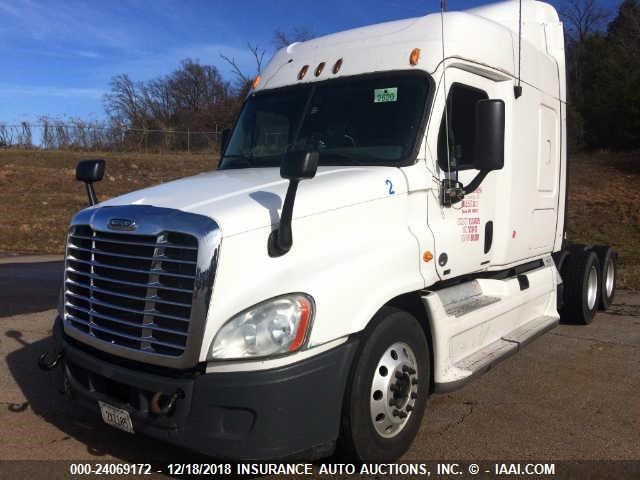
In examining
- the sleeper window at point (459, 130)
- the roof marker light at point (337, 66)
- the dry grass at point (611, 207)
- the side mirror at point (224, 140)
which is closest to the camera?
the sleeper window at point (459, 130)

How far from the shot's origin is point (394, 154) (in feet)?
13.9

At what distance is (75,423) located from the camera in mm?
4414

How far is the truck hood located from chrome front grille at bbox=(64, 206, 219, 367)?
15 centimetres

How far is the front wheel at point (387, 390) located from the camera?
340 centimetres

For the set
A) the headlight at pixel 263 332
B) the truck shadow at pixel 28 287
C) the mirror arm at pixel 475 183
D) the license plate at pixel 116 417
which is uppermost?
the mirror arm at pixel 475 183

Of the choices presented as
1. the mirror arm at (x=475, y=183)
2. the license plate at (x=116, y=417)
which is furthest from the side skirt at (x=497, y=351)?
the license plate at (x=116, y=417)

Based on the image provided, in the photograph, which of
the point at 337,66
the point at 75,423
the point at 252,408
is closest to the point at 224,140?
the point at 337,66

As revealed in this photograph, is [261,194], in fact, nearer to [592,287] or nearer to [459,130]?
[459,130]

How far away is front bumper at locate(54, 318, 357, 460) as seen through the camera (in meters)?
3.02

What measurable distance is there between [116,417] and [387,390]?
5.18 ft

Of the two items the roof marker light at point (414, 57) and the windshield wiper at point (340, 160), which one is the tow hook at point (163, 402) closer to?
the windshield wiper at point (340, 160)

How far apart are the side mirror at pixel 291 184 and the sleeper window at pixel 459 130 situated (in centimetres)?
151

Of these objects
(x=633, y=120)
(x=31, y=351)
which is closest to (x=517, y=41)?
(x=31, y=351)

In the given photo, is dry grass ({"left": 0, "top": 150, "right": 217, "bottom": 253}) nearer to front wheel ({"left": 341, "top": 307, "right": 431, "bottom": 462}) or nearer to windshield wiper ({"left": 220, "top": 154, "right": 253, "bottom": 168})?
windshield wiper ({"left": 220, "top": 154, "right": 253, "bottom": 168})
